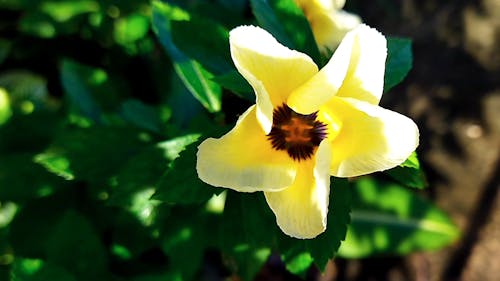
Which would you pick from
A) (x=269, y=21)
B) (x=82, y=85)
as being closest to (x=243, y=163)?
(x=269, y=21)

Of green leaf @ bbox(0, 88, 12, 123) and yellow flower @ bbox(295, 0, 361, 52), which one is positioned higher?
yellow flower @ bbox(295, 0, 361, 52)

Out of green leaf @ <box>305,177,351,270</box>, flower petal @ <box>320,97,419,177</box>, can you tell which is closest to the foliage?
green leaf @ <box>305,177,351,270</box>

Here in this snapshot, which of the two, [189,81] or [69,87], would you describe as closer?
[189,81]

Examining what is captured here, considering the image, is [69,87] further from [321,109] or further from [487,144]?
[487,144]

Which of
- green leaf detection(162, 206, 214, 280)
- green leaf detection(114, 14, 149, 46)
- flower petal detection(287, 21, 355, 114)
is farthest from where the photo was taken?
green leaf detection(114, 14, 149, 46)

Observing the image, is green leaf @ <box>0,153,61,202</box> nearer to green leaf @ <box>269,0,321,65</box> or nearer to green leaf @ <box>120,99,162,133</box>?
green leaf @ <box>120,99,162,133</box>

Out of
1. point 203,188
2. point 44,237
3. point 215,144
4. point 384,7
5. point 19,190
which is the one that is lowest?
point 44,237

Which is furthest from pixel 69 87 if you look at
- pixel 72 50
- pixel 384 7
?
pixel 384 7
